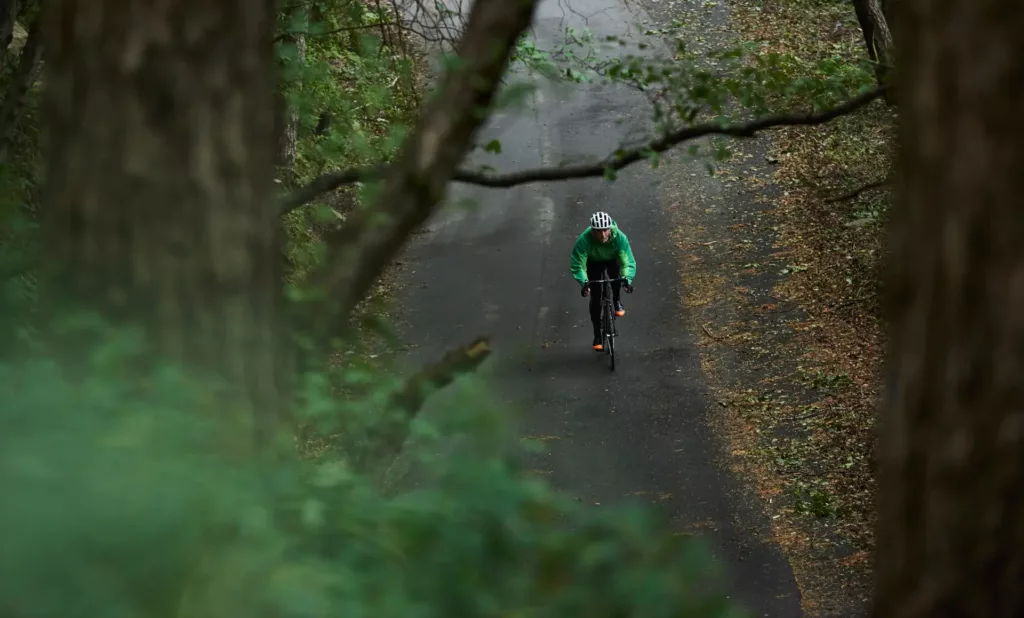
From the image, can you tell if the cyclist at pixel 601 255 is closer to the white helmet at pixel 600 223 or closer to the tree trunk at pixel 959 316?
the white helmet at pixel 600 223

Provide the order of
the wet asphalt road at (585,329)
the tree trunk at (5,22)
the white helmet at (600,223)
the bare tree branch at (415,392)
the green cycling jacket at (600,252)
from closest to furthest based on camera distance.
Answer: the bare tree branch at (415,392) < the tree trunk at (5,22) < the wet asphalt road at (585,329) < the white helmet at (600,223) < the green cycling jacket at (600,252)

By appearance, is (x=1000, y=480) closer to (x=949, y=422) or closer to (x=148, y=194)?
(x=949, y=422)

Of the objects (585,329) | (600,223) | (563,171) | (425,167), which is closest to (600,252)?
(600,223)

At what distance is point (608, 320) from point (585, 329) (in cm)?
130

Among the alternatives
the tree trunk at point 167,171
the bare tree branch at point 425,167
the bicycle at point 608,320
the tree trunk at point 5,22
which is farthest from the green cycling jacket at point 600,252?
the tree trunk at point 167,171

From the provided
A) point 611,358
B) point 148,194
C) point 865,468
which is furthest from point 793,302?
point 148,194

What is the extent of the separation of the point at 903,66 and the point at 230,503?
152 cm

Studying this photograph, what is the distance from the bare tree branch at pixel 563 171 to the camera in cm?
442

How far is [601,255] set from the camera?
1330 centimetres

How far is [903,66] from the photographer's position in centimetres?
229

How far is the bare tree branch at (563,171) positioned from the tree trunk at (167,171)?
3.86ft

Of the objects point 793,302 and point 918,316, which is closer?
point 918,316

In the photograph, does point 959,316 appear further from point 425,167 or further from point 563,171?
point 563,171

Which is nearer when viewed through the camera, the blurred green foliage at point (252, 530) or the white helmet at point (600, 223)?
the blurred green foliage at point (252, 530)
